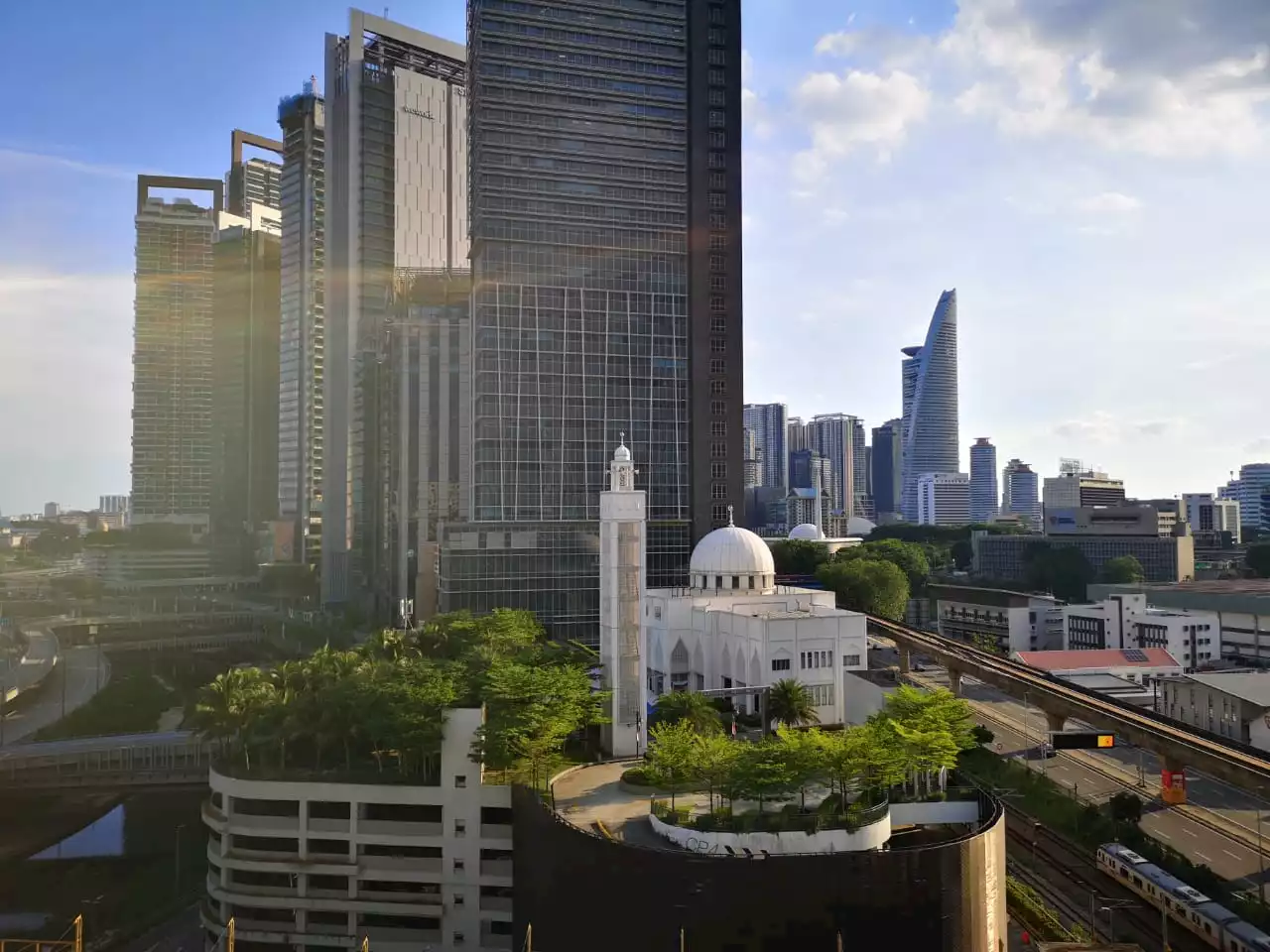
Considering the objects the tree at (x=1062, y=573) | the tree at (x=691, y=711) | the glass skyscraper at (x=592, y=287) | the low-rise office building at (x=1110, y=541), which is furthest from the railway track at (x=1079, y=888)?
the low-rise office building at (x=1110, y=541)

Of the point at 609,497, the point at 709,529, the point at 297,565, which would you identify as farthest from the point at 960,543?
the point at 609,497

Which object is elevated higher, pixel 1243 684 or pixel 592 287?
pixel 592 287

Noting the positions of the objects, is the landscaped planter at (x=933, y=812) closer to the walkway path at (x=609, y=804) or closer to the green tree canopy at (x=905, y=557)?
the walkway path at (x=609, y=804)

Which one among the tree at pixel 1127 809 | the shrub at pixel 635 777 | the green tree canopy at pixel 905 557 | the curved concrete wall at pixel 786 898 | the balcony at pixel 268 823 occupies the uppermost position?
the green tree canopy at pixel 905 557

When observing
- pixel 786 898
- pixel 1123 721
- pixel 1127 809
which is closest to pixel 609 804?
pixel 786 898

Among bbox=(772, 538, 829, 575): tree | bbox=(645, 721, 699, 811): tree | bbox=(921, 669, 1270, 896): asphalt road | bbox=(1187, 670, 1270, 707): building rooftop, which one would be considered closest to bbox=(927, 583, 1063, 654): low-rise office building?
bbox=(772, 538, 829, 575): tree

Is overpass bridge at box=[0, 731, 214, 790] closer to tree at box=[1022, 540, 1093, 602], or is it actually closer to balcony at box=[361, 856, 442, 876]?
balcony at box=[361, 856, 442, 876]

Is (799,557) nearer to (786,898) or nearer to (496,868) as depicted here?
(496,868)
